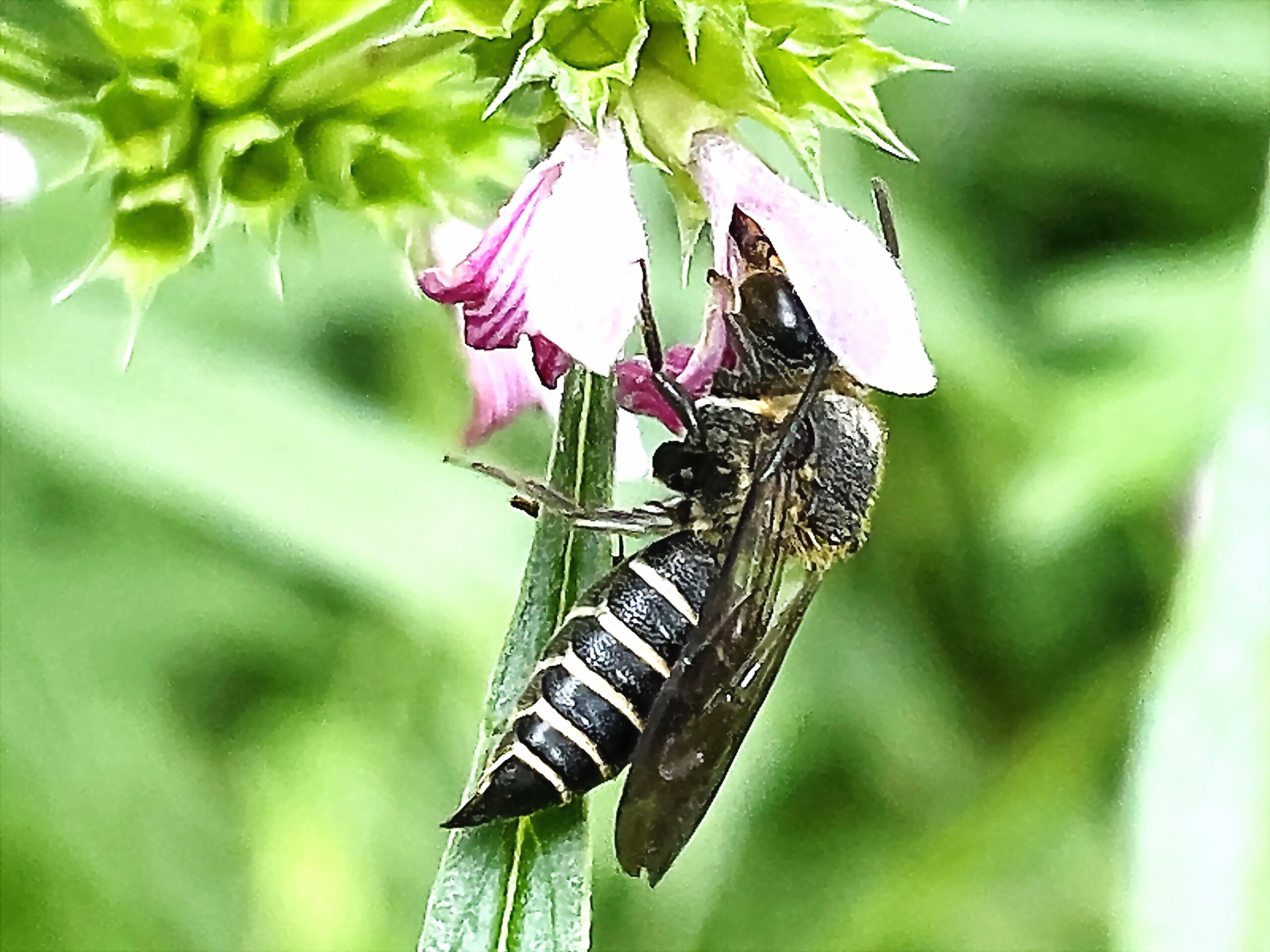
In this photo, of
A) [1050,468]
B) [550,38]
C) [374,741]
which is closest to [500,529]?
[374,741]

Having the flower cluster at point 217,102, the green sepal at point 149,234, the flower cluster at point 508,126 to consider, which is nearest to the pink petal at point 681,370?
the flower cluster at point 508,126

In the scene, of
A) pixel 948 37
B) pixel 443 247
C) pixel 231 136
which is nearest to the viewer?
pixel 231 136

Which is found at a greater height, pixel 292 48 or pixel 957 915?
pixel 292 48

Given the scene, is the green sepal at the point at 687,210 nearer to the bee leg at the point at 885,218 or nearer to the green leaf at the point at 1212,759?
the bee leg at the point at 885,218

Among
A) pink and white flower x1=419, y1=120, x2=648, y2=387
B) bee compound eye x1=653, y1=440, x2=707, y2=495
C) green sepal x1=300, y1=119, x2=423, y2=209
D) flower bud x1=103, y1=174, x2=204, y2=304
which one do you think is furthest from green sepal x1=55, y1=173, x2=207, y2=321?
bee compound eye x1=653, y1=440, x2=707, y2=495

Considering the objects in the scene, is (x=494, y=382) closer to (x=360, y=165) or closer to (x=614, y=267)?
(x=360, y=165)

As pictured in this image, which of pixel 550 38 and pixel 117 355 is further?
pixel 117 355

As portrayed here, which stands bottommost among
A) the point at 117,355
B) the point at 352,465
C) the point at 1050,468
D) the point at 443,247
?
the point at 1050,468

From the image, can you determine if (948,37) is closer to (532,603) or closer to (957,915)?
(957,915)
